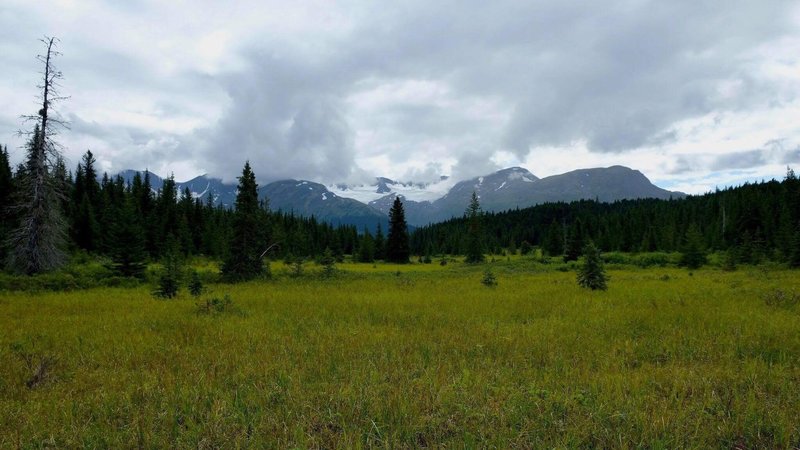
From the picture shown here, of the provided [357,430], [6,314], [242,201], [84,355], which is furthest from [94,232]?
[357,430]

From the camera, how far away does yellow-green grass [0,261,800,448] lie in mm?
4762

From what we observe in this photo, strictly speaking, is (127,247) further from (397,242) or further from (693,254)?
(693,254)

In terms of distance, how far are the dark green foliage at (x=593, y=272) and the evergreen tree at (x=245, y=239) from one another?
24.6 meters

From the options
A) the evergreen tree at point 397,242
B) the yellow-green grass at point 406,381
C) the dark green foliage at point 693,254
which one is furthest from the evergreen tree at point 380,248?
the yellow-green grass at point 406,381

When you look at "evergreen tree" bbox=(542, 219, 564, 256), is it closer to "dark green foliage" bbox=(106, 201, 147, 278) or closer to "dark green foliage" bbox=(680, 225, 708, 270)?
"dark green foliage" bbox=(680, 225, 708, 270)

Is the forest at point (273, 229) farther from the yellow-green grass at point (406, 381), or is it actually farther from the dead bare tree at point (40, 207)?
the yellow-green grass at point (406, 381)

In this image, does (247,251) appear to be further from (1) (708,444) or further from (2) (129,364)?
(1) (708,444)

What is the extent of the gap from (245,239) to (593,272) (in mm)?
26205

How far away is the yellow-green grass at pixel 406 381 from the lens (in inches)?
187

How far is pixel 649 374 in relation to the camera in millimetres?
6887

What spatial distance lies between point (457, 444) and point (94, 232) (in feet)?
232

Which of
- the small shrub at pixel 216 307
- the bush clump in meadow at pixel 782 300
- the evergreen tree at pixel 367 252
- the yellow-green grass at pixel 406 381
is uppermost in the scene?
the evergreen tree at pixel 367 252

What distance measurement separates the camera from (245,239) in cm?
3281

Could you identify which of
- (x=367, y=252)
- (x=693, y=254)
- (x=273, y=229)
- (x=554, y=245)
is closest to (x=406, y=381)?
(x=693, y=254)
